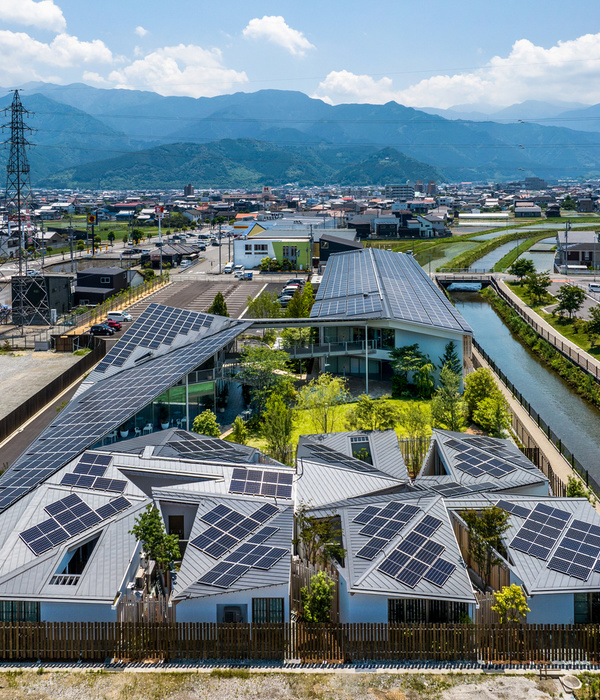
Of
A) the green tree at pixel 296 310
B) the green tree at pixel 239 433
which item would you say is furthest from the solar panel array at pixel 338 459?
the green tree at pixel 296 310

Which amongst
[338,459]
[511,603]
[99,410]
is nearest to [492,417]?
[338,459]

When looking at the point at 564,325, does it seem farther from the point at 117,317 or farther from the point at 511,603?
the point at 511,603

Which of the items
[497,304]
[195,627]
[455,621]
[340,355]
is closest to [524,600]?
[455,621]

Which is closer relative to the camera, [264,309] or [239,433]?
[239,433]

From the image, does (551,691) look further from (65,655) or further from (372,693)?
(65,655)

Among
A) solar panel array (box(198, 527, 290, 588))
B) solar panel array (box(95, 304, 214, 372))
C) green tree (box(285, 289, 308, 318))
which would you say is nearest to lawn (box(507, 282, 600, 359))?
green tree (box(285, 289, 308, 318))

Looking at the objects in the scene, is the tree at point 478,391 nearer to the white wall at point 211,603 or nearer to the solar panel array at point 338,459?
the solar panel array at point 338,459
